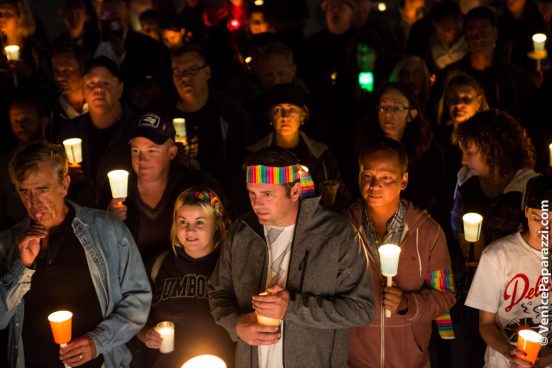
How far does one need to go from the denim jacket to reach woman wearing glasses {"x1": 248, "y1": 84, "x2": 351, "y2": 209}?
1.85m

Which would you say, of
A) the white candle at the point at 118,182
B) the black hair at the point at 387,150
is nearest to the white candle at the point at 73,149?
the white candle at the point at 118,182

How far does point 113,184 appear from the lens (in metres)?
4.39

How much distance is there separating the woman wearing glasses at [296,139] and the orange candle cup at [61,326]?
7.76 ft

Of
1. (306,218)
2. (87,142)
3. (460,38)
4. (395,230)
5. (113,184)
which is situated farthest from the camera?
(460,38)

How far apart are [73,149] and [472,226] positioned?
301 centimetres

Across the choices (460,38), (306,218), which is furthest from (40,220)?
(460,38)

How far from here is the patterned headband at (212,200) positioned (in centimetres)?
427

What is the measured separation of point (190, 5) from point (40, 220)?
742 cm

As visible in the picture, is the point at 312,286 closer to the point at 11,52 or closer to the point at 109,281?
the point at 109,281

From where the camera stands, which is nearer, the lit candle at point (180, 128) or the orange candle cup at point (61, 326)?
the orange candle cup at point (61, 326)

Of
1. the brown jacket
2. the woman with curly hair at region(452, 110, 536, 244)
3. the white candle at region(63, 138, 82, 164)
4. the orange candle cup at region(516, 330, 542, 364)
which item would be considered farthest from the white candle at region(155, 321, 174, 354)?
the woman with curly hair at region(452, 110, 536, 244)

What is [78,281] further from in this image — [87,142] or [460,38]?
[460,38]

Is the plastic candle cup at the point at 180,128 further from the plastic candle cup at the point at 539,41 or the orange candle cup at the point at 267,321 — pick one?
the plastic candle cup at the point at 539,41

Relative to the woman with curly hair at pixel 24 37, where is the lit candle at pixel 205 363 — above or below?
below
